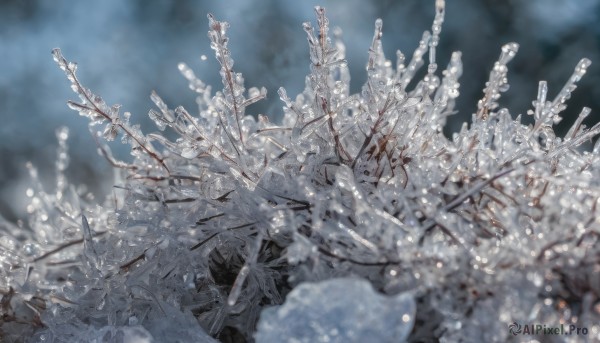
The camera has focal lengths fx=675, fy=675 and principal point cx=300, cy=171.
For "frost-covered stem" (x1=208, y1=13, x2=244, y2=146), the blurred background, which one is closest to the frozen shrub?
"frost-covered stem" (x1=208, y1=13, x2=244, y2=146)

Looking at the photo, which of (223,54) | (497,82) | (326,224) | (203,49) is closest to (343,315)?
(326,224)

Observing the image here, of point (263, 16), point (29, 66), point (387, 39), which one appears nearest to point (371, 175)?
point (387, 39)

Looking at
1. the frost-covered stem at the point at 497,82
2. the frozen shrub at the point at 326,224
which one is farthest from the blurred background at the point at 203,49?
the frozen shrub at the point at 326,224

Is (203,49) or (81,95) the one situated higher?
(203,49)

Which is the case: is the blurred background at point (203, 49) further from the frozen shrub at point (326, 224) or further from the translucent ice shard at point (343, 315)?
the translucent ice shard at point (343, 315)

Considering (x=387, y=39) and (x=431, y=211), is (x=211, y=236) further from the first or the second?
(x=387, y=39)

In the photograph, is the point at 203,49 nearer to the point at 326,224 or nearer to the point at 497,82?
the point at 497,82
